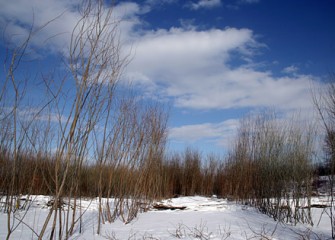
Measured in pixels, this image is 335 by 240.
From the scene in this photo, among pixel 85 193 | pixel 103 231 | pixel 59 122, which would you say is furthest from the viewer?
pixel 85 193

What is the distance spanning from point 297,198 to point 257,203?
1459mm

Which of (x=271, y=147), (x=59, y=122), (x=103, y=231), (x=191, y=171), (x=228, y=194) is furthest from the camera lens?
(x=191, y=171)

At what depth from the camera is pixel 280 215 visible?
5.55 metres

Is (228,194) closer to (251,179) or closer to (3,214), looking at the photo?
(251,179)

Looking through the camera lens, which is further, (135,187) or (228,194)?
(228,194)

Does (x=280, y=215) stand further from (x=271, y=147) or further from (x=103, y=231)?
(x=103, y=231)

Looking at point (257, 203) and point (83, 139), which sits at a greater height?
point (83, 139)

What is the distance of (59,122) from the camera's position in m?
2.77

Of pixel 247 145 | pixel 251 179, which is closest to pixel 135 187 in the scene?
pixel 251 179

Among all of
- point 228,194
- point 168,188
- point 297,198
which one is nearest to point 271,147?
point 297,198

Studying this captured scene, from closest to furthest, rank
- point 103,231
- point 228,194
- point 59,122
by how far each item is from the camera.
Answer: point 59,122, point 103,231, point 228,194

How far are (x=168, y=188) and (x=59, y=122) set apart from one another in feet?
21.9

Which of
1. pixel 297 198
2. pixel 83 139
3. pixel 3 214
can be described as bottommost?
pixel 3 214

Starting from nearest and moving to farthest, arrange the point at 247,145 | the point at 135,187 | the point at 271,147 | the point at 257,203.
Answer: the point at 135,187, the point at 271,147, the point at 257,203, the point at 247,145
